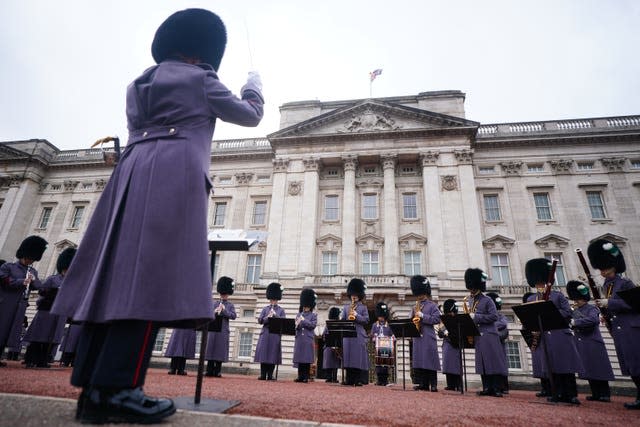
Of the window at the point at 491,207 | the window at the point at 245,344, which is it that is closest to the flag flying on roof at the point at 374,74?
the window at the point at 491,207

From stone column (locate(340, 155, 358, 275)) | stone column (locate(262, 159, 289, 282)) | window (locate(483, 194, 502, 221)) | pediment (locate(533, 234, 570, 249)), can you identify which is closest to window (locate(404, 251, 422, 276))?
stone column (locate(340, 155, 358, 275))

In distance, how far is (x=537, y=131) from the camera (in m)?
28.2

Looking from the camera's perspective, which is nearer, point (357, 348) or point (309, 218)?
point (357, 348)

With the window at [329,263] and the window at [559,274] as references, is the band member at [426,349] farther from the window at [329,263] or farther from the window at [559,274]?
the window at [559,274]

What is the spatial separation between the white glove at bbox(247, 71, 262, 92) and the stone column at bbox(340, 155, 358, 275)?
849 inches

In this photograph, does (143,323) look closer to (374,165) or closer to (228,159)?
(374,165)

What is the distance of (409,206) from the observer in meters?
27.0

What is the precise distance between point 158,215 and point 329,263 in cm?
2385

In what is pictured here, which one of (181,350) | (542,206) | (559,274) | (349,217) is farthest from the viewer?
(349,217)

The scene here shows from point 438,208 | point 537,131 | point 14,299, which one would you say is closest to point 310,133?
point 438,208

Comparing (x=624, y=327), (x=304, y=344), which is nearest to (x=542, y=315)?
(x=624, y=327)

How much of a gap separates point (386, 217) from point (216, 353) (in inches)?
660

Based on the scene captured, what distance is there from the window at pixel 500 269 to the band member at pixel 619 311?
58.8 feet

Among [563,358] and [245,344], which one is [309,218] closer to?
[245,344]
